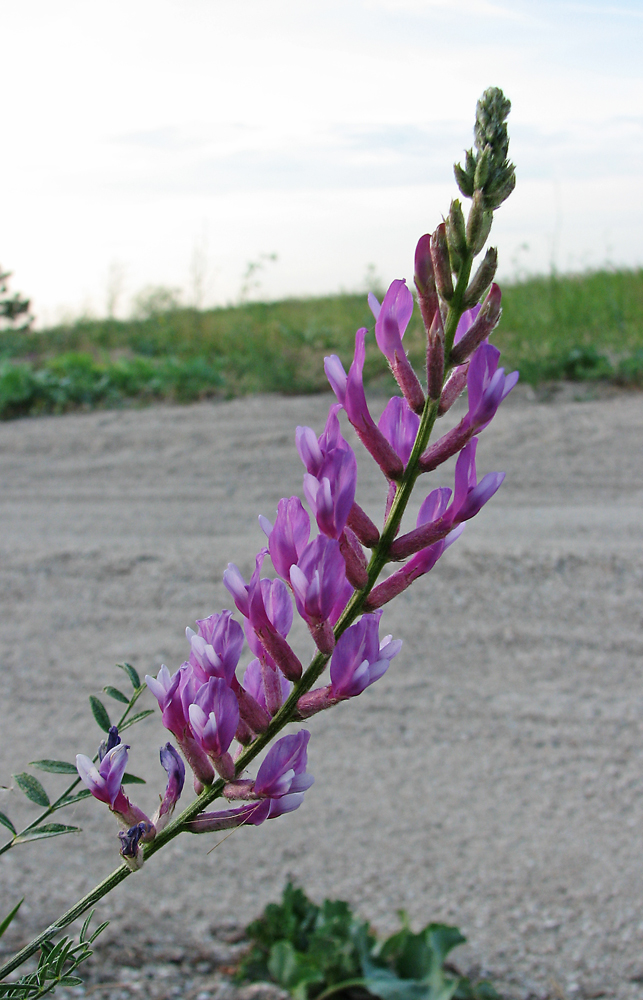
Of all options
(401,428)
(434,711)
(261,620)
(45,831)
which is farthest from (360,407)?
(434,711)

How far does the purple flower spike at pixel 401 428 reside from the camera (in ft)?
1.77

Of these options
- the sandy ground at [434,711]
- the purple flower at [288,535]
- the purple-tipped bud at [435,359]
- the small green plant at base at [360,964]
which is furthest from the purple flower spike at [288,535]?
the sandy ground at [434,711]

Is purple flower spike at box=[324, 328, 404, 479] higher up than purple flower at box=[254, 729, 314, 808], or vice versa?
purple flower spike at box=[324, 328, 404, 479]

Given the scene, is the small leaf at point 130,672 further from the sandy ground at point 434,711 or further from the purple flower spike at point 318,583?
the sandy ground at point 434,711

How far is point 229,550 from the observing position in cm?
470

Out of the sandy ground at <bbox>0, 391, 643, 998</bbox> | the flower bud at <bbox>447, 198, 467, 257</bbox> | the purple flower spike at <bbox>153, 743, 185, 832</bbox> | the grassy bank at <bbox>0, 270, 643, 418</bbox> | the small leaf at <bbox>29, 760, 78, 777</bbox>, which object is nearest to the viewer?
the flower bud at <bbox>447, 198, 467, 257</bbox>

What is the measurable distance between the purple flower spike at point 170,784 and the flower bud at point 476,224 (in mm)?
381

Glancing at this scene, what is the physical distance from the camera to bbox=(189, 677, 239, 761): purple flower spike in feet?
1.74

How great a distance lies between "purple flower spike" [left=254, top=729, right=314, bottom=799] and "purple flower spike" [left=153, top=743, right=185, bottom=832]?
71mm

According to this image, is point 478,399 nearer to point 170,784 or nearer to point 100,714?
point 170,784

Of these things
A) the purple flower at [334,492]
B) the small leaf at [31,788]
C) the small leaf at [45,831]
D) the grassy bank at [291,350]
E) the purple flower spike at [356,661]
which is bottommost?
the small leaf at [45,831]

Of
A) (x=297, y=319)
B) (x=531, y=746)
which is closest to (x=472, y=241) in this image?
(x=531, y=746)

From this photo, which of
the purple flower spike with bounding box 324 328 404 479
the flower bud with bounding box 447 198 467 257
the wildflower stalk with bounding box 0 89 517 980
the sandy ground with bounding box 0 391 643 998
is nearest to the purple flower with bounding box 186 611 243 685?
the wildflower stalk with bounding box 0 89 517 980

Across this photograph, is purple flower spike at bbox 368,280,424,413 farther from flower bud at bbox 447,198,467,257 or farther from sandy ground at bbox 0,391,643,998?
sandy ground at bbox 0,391,643,998
